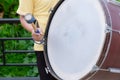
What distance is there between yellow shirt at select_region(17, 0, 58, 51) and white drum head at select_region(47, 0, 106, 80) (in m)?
0.07

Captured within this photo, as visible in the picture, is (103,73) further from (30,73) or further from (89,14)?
(30,73)

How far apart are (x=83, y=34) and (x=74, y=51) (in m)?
0.12

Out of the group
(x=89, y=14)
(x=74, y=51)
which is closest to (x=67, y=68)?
(x=74, y=51)

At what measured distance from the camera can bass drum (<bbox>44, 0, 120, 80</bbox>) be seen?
112 inches

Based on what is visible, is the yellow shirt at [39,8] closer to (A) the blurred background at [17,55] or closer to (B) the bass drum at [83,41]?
(B) the bass drum at [83,41]

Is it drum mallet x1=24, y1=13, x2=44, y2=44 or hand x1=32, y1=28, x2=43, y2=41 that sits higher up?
drum mallet x1=24, y1=13, x2=44, y2=44

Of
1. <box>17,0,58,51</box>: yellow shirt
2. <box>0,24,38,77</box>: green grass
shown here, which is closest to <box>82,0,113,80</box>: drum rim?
<box>17,0,58,51</box>: yellow shirt

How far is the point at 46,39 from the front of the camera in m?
3.09

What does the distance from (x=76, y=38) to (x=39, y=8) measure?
0.32 metres

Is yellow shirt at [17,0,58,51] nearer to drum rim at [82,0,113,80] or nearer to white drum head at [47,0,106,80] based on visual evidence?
white drum head at [47,0,106,80]

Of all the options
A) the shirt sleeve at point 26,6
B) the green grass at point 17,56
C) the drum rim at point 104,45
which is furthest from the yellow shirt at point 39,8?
the green grass at point 17,56

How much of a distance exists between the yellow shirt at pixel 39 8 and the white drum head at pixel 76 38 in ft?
0.23

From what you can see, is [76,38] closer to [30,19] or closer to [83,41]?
[83,41]

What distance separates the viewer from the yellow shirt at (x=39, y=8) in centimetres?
310
